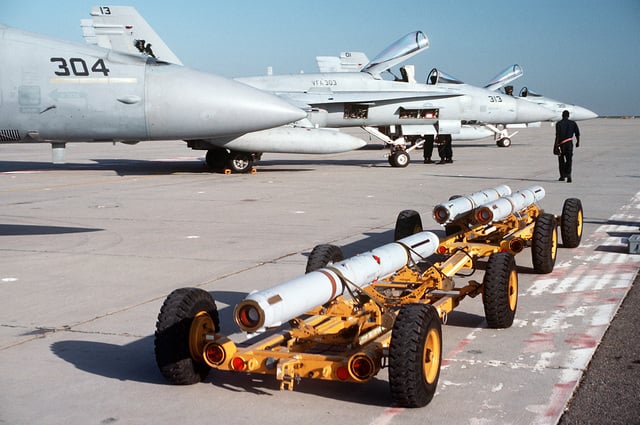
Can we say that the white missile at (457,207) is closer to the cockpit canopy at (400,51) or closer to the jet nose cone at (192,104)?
the jet nose cone at (192,104)

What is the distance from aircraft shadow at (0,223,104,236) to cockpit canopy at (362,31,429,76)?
1476cm

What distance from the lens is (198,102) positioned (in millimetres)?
8086

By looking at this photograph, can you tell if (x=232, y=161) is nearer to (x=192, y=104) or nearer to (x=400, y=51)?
(x=400, y=51)

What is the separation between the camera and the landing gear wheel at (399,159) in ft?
81.3

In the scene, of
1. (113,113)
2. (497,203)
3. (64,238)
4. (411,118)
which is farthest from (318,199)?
(411,118)

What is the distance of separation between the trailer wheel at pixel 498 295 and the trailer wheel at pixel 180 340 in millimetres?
2378

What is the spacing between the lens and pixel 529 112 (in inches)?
1313

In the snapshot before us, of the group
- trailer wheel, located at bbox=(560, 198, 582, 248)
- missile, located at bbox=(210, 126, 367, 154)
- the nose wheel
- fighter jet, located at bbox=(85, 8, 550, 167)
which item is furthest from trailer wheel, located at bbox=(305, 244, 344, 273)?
fighter jet, located at bbox=(85, 8, 550, 167)

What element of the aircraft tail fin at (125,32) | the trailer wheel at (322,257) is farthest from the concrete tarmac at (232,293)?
the aircraft tail fin at (125,32)

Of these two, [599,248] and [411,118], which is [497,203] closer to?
[599,248]

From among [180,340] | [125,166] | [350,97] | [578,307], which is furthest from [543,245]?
[125,166]

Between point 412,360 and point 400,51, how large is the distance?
20.9 meters

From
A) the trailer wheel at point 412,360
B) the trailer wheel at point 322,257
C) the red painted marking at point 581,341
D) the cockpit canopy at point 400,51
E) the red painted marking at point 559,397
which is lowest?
the red painted marking at point 559,397

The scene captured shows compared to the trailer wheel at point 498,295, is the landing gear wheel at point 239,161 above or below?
above
